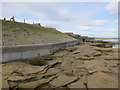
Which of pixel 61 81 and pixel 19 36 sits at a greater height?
pixel 19 36

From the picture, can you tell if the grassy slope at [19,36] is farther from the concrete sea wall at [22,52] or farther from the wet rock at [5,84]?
the wet rock at [5,84]

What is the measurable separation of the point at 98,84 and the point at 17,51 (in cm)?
348

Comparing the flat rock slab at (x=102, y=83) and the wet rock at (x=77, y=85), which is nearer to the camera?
the flat rock slab at (x=102, y=83)

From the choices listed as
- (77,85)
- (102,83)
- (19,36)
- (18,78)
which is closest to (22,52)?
(18,78)

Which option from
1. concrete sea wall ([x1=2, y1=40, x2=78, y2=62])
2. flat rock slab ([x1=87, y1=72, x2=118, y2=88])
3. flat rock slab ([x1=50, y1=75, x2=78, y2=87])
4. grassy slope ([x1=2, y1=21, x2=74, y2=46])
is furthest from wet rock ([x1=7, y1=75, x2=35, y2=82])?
grassy slope ([x1=2, y1=21, x2=74, y2=46])

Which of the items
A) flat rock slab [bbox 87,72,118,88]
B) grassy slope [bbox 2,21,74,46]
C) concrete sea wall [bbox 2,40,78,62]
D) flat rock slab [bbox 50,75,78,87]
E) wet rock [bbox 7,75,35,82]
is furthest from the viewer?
grassy slope [bbox 2,21,74,46]

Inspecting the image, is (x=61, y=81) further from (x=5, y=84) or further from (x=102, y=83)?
(x=5, y=84)

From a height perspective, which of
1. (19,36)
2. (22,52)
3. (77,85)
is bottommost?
(77,85)

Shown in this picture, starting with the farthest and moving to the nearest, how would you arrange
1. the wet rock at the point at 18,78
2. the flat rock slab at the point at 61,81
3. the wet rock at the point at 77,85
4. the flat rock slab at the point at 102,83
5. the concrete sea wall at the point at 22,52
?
the concrete sea wall at the point at 22,52 → the wet rock at the point at 18,78 → the flat rock slab at the point at 61,81 → the wet rock at the point at 77,85 → the flat rock slab at the point at 102,83

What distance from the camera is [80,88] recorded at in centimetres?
224

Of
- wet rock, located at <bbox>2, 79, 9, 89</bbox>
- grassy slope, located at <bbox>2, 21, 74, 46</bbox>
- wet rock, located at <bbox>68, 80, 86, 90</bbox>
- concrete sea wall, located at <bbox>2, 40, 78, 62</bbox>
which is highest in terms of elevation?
grassy slope, located at <bbox>2, 21, 74, 46</bbox>

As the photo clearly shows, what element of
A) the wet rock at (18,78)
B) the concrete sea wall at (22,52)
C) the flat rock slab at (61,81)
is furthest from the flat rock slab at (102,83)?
the concrete sea wall at (22,52)

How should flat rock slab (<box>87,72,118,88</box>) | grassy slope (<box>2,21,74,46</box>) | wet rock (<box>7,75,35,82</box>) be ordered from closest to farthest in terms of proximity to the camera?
flat rock slab (<box>87,72,118,88</box>)
wet rock (<box>7,75,35,82</box>)
grassy slope (<box>2,21,74,46</box>)

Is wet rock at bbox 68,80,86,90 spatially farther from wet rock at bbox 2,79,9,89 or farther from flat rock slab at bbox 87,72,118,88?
wet rock at bbox 2,79,9,89
